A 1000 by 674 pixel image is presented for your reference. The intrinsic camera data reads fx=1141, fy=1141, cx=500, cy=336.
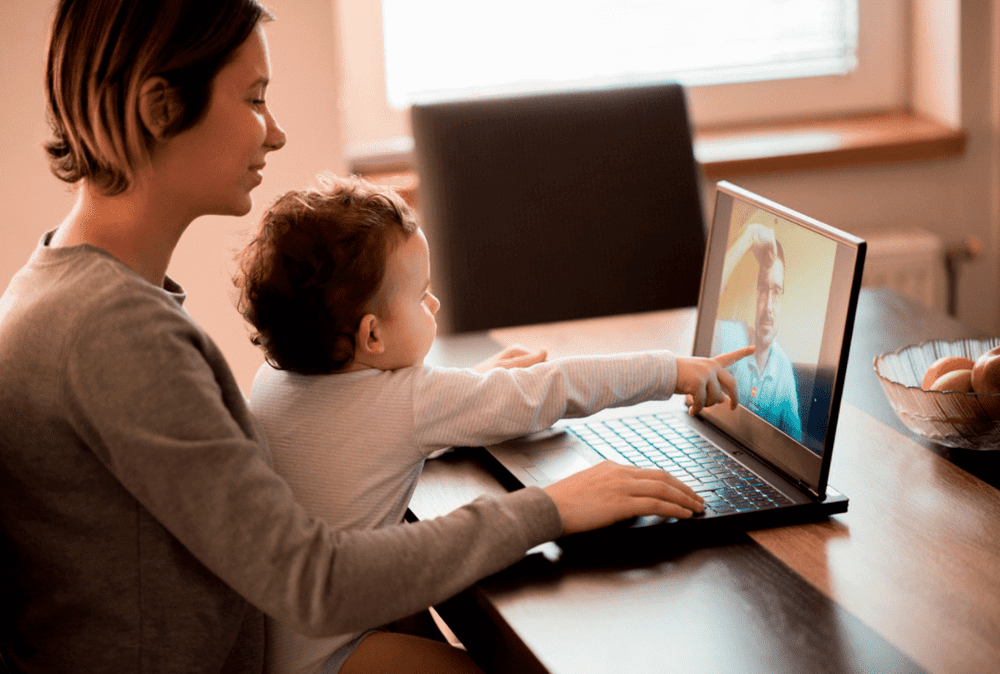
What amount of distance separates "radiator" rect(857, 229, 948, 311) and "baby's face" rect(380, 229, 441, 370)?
165 centimetres

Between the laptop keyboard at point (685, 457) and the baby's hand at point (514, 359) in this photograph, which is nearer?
the laptop keyboard at point (685, 457)

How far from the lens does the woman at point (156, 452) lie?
2.81 feet

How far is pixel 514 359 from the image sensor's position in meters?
1.32

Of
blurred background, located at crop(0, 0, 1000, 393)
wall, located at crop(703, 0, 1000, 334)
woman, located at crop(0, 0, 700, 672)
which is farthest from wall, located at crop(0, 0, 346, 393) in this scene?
woman, located at crop(0, 0, 700, 672)

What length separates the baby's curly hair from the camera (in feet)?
3.54

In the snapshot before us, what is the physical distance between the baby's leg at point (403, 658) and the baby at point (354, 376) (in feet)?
0.13

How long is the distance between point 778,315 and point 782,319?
0.01m

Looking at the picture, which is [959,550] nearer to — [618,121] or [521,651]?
[521,651]

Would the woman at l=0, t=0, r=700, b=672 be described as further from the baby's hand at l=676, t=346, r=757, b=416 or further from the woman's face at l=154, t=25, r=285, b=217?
the baby's hand at l=676, t=346, r=757, b=416

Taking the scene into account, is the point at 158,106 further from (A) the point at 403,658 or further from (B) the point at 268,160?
(B) the point at 268,160

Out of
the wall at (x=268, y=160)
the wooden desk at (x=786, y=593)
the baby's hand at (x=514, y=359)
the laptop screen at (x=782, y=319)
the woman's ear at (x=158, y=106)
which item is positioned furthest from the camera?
the wall at (x=268, y=160)

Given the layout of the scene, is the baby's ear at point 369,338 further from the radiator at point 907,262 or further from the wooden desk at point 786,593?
the radiator at point 907,262

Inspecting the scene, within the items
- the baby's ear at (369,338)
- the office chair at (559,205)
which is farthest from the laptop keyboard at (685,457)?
the office chair at (559,205)

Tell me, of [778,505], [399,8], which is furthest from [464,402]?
[399,8]
